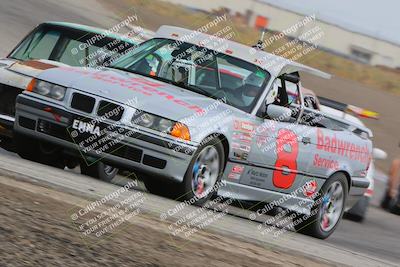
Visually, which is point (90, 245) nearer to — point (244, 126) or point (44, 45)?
point (244, 126)

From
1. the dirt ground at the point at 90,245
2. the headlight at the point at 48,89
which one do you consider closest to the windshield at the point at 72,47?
the headlight at the point at 48,89

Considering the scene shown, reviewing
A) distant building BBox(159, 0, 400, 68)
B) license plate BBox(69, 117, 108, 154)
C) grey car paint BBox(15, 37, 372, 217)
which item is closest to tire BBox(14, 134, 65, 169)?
grey car paint BBox(15, 37, 372, 217)

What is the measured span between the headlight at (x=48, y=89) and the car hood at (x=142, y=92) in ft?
0.15

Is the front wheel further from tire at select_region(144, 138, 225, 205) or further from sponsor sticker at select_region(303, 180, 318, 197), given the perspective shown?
sponsor sticker at select_region(303, 180, 318, 197)

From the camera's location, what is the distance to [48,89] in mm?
8891

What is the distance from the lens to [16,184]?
7199mm

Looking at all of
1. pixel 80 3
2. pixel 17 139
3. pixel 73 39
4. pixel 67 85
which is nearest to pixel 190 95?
pixel 67 85

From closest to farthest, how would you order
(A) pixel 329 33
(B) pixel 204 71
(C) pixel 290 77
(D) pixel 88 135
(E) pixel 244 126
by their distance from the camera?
(D) pixel 88 135, (E) pixel 244 126, (B) pixel 204 71, (C) pixel 290 77, (A) pixel 329 33

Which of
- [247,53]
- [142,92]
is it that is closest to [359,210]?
[247,53]

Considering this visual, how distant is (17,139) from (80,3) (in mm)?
28173

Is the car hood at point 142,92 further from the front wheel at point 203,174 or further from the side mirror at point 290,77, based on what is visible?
the side mirror at point 290,77

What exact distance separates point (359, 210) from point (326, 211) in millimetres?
3982

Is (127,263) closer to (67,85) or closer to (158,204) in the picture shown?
(158,204)

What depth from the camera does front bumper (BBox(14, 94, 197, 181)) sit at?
8.41 m
